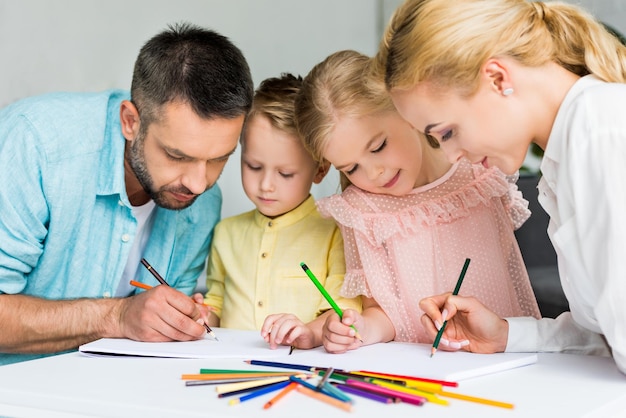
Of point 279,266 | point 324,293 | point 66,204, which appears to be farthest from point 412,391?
point 66,204

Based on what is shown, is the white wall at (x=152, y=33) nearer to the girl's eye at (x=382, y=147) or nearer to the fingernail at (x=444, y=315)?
the girl's eye at (x=382, y=147)

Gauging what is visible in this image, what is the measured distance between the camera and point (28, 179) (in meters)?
1.63

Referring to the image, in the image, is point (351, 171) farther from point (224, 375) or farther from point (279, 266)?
point (224, 375)

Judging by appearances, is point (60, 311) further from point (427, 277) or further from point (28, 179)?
point (427, 277)

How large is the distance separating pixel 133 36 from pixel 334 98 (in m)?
1.23

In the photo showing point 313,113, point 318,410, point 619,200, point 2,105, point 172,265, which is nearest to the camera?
point 318,410

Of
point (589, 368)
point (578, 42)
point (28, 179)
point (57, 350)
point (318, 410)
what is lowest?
point (57, 350)

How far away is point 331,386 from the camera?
944 mm

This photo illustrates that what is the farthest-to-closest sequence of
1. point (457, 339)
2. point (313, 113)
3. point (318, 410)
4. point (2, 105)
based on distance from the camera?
point (2, 105), point (313, 113), point (457, 339), point (318, 410)

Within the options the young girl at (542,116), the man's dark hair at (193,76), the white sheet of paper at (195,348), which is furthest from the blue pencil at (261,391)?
the man's dark hair at (193,76)

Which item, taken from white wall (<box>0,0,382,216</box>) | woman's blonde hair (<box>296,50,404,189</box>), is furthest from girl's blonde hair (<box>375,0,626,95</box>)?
white wall (<box>0,0,382,216</box>)

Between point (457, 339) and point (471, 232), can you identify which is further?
point (471, 232)

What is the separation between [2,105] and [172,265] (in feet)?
2.27

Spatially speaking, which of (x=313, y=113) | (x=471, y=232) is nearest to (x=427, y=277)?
(x=471, y=232)
